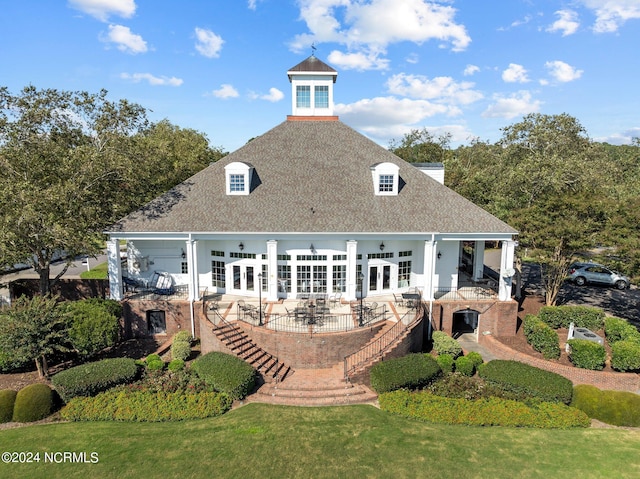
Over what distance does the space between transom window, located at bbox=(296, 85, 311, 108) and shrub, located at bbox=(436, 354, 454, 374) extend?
1922 cm

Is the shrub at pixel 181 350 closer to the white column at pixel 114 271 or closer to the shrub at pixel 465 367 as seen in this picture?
the white column at pixel 114 271

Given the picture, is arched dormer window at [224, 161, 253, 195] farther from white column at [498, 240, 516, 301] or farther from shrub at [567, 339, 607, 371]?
shrub at [567, 339, 607, 371]

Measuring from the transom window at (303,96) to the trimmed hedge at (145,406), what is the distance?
20.4 metres

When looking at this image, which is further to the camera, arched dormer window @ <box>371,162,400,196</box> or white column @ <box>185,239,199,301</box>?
arched dormer window @ <box>371,162,400,196</box>

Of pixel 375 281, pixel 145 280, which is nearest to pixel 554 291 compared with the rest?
pixel 375 281

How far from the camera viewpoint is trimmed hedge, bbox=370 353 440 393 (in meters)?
15.6

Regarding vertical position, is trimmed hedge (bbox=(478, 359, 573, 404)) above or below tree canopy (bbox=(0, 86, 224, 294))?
below

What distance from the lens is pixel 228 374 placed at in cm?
1548

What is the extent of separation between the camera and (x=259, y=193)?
23.3m

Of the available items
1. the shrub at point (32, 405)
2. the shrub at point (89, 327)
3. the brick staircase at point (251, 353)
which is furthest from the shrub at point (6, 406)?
the brick staircase at point (251, 353)

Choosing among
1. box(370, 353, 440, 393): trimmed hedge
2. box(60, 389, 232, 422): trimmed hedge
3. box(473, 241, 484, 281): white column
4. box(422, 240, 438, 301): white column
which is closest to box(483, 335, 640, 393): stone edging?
box(370, 353, 440, 393): trimmed hedge

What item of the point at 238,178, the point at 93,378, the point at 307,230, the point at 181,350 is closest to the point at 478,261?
the point at 307,230

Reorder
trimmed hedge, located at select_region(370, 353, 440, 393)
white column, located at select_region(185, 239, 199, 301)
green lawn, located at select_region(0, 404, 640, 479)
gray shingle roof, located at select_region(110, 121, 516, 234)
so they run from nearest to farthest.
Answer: green lawn, located at select_region(0, 404, 640, 479) → trimmed hedge, located at select_region(370, 353, 440, 393) → white column, located at select_region(185, 239, 199, 301) → gray shingle roof, located at select_region(110, 121, 516, 234)

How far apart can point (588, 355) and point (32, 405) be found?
22.8 metres
